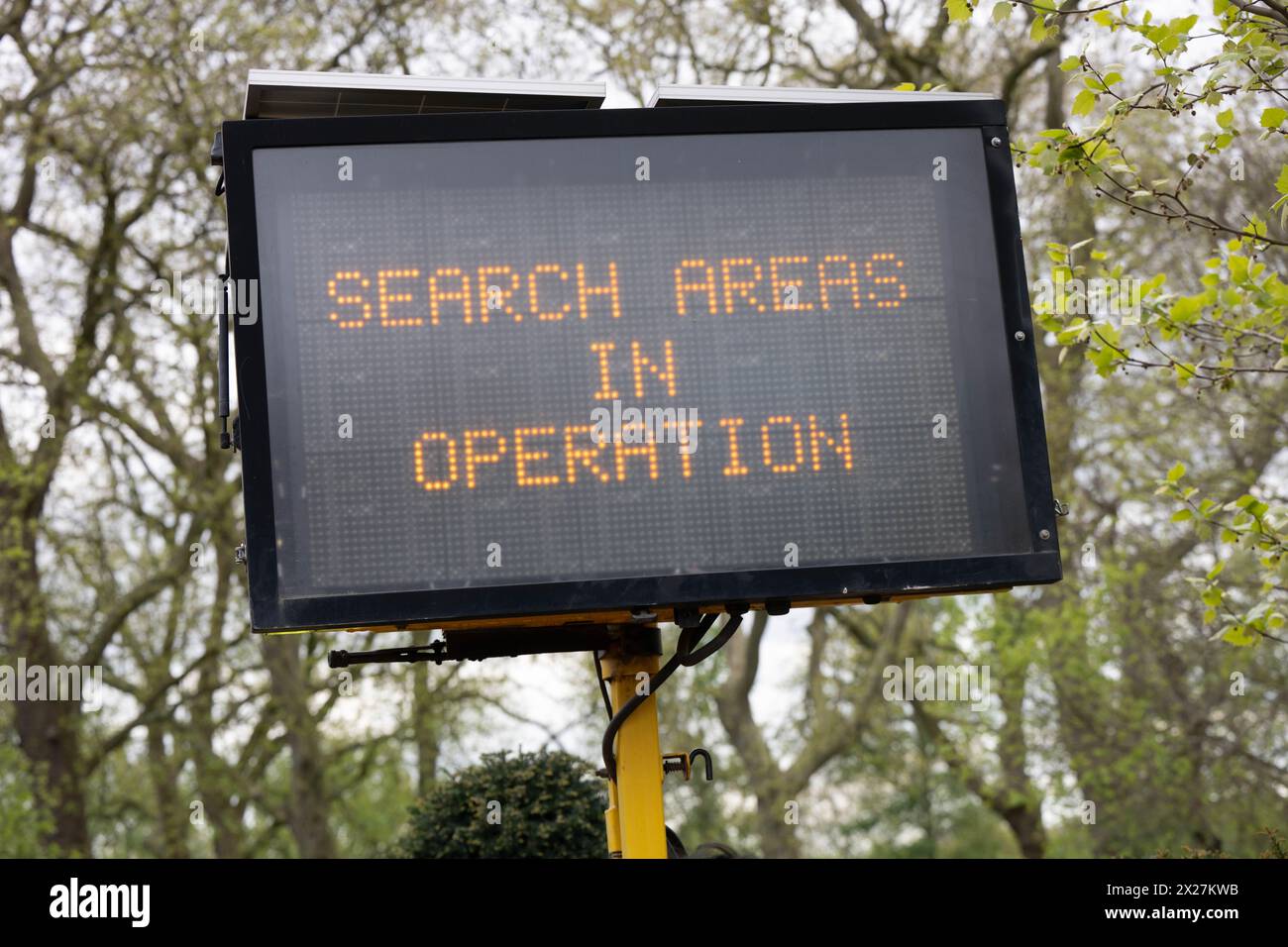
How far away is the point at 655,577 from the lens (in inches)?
172

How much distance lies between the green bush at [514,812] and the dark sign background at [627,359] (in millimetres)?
3049

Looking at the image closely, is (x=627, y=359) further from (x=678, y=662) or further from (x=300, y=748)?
(x=300, y=748)

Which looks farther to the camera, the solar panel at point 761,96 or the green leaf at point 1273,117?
the green leaf at point 1273,117

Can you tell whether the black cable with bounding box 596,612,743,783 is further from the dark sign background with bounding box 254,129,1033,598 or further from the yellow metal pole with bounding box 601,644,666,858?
the dark sign background with bounding box 254,129,1033,598

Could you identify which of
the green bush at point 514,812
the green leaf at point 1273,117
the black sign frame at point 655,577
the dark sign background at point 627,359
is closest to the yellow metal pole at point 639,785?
the black sign frame at point 655,577

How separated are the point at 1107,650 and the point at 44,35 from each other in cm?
1305

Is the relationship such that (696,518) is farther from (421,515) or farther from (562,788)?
Result: (562,788)

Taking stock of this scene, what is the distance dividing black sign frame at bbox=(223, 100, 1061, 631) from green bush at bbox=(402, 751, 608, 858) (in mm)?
2898

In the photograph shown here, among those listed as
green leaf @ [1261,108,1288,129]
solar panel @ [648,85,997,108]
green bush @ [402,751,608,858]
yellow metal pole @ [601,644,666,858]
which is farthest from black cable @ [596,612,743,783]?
green leaf @ [1261,108,1288,129]

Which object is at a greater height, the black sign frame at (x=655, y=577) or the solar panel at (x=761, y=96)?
the solar panel at (x=761, y=96)

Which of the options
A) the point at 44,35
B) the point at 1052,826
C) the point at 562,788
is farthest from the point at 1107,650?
the point at 44,35

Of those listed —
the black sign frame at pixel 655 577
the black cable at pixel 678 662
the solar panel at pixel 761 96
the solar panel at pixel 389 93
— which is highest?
the solar panel at pixel 389 93

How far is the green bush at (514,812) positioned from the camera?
7090mm

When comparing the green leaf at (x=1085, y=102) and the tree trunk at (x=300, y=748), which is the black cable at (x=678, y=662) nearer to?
the green leaf at (x=1085, y=102)
